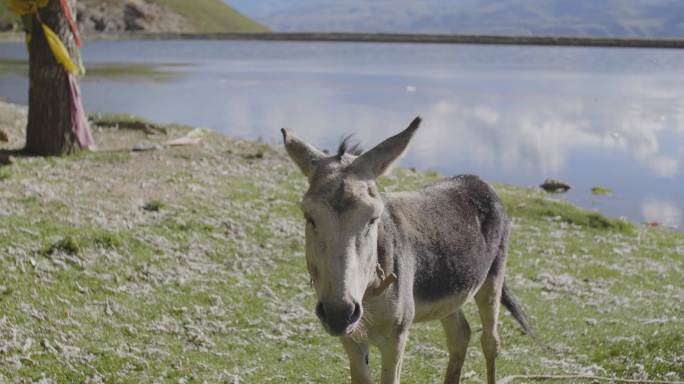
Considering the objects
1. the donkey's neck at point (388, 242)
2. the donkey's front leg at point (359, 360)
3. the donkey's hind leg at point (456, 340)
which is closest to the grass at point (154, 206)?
the donkey's hind leg at point (456, 340)

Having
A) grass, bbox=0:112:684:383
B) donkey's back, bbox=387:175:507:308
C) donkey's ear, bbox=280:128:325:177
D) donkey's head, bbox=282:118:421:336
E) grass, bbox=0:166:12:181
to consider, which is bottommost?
grass, bbox=0:112:684:383

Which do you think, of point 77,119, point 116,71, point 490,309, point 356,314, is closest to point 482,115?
point 77,119

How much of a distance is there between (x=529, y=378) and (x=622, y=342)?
2.67 metres

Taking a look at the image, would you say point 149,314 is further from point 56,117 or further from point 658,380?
point 56,117

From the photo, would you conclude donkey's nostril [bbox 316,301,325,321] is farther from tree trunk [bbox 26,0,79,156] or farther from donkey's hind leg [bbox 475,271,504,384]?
tree trunk [bbox 26,0,79,156]

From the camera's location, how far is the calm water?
37.6 m

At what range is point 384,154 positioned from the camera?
7.81 metres

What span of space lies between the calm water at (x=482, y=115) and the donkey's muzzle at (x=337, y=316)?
26872 millimetres

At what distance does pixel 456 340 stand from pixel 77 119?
1721cm

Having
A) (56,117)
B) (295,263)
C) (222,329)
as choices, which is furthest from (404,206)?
(56,117)

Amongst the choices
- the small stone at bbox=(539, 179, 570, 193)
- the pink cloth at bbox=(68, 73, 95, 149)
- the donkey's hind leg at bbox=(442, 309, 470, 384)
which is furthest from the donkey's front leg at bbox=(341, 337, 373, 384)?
the small stone at bbox=(539, 179, 570, 193)

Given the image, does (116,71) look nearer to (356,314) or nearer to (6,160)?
(6,160)

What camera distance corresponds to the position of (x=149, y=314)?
519 inches

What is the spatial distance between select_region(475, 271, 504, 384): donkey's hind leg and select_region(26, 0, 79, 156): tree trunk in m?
17.0
